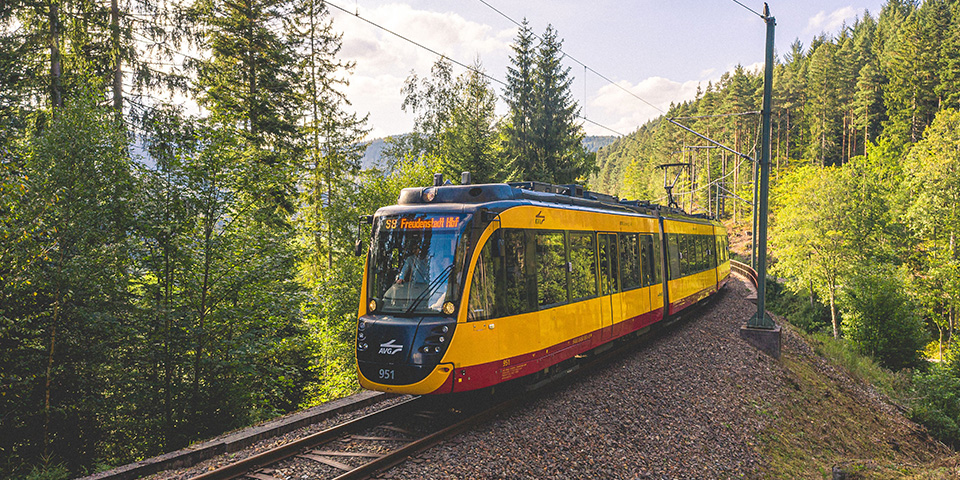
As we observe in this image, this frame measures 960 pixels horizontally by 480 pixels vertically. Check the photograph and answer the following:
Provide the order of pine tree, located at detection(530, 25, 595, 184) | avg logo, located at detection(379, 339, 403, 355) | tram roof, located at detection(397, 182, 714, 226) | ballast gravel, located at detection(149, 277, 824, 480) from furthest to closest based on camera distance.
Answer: pine tree, located at detection(530, 25, 595, 184), tram roof, located at detection(397, 182, 714, 226), avg logo, located at detection(379, 339, 403, 355), ballast gravel, located at detection(149, 277, 824, 480)

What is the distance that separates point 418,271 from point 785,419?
8.07m

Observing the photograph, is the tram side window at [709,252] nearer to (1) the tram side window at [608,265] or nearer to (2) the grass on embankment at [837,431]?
(2) the grass on embankment at [837,431]

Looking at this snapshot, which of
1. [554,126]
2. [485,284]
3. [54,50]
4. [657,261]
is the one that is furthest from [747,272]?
[54,50]

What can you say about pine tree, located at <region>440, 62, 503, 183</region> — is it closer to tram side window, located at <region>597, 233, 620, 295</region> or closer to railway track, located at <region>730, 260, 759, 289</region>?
tram side window, located at <region>597, 233, 620, 295</region>

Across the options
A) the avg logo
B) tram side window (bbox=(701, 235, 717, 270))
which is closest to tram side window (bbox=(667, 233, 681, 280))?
tram side window (bbox=(701, 235, 717, 270))

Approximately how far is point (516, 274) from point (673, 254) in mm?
9068

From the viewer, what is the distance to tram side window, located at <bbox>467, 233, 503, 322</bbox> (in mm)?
7564

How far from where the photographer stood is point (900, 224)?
39.8 m

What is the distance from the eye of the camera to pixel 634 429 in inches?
327

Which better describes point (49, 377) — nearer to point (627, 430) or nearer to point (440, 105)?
point (627, 430)

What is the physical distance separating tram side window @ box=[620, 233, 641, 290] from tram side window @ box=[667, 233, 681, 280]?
275 centimetres

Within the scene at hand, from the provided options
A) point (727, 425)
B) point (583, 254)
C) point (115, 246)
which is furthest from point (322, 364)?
point (727, 425)

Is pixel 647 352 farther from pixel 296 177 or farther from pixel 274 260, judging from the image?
pixel 296 177

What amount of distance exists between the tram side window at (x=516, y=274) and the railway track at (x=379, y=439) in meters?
1.36
